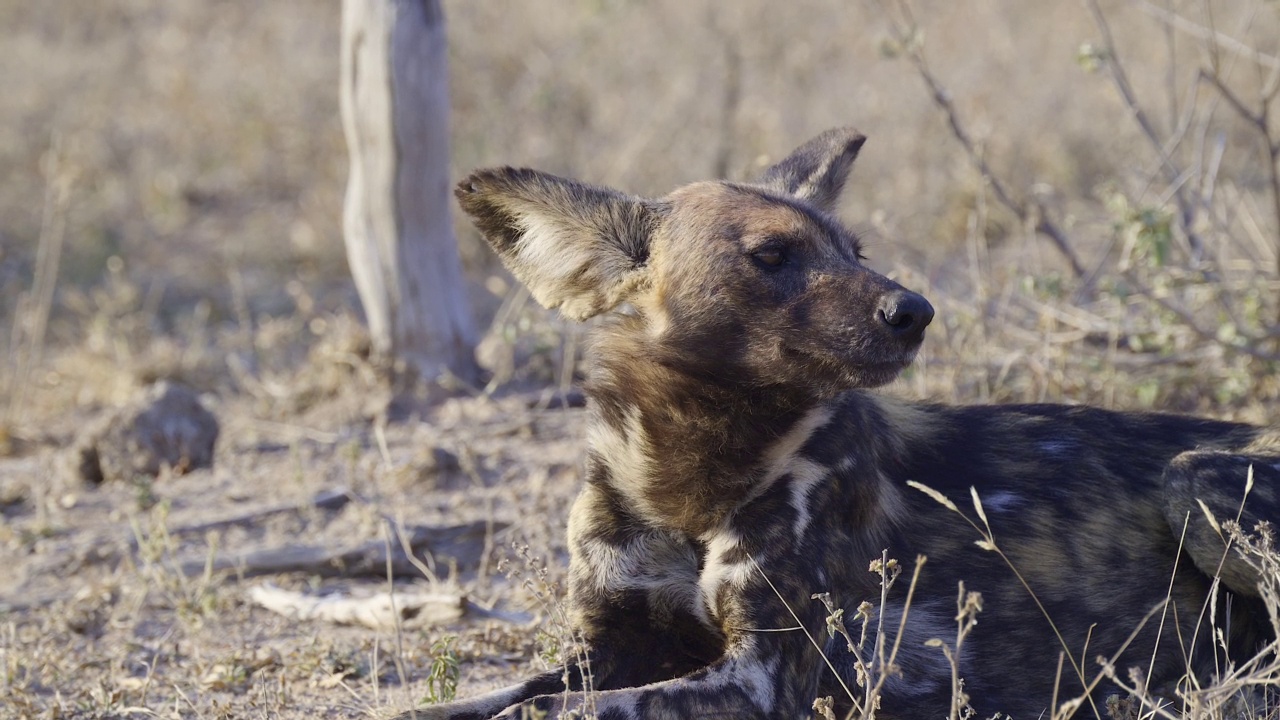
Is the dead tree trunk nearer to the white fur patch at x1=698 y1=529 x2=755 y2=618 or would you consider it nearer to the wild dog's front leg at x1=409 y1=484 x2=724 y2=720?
the wild dog's front leg at x1=409 y1=484 x2=724 y2=720

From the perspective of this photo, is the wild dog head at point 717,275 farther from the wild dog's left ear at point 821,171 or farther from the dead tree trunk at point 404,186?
→ the dead tree trunk at point 404,186

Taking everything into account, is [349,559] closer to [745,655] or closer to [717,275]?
[717,275]

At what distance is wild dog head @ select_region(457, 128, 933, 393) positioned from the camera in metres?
3.28

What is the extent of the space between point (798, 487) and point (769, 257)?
0.59m

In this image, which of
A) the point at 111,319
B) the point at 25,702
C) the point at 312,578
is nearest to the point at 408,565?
the point at 312,578

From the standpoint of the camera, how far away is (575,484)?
5402 mm

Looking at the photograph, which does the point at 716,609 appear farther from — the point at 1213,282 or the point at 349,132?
the point at 349,132

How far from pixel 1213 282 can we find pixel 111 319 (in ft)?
20.7

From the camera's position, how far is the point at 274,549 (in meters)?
4.93

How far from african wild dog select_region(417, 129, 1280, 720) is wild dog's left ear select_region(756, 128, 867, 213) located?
0.28m

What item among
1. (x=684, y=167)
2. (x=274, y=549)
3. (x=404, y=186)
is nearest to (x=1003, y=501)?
(x=274, y=549)

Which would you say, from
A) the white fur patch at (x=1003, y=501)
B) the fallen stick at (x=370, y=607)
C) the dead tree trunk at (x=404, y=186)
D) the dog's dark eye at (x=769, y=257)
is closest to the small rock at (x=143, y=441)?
the dead tree trunk at (x=404, y=186)

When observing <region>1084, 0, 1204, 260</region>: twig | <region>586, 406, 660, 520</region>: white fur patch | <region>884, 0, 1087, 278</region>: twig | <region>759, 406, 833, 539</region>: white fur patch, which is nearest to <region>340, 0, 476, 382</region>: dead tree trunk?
<region>884, 0, 1087, 278</region>: twig

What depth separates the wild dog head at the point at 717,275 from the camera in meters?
3.28
